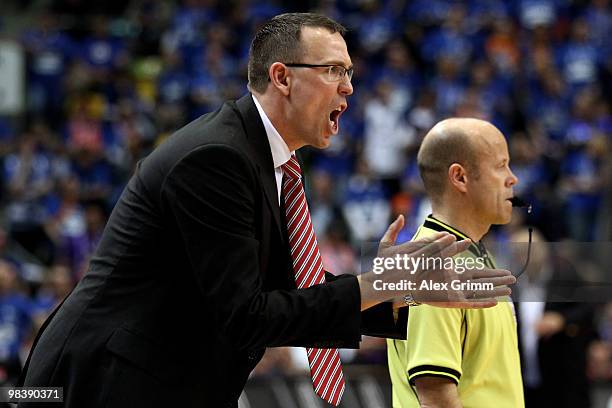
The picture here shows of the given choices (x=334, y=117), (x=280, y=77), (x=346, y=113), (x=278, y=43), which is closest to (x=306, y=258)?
(x=334, y=117)

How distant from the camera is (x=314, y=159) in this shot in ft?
46.4

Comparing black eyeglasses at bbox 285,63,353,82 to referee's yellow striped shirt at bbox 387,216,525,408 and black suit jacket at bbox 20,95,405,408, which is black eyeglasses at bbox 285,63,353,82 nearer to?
black suit jacket at bbox 20,95,405,408

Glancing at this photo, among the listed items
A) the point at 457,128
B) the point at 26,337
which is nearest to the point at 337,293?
the point at 457,128

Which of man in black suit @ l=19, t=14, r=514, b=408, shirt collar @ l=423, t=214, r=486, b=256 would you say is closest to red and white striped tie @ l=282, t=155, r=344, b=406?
man in black suit @ l=19, t=14, r=514, b=408

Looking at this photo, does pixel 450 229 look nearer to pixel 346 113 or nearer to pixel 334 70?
pixel 334 70

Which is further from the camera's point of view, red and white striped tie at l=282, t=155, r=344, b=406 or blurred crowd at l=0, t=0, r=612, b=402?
blurred crowd at l=0, t=0, r=612, b=402

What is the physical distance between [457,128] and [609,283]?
740 mm

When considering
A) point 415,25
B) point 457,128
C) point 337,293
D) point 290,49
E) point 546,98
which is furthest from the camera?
point 415,25

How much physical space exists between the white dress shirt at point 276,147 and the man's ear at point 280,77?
0.31 ft

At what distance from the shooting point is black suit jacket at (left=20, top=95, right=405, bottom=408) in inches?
122

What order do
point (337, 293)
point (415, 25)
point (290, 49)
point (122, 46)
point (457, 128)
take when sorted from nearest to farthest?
1. point (337, 293)
2. point (290, 49)
3. point (457, 128)
4. point (415, 25)
5. point (122, 46)

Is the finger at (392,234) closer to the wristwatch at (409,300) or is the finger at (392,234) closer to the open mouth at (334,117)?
the wristwatch at (409,300)

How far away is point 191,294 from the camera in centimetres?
328

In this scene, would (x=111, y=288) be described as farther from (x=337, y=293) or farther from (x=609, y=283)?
(x=609, y=283)
